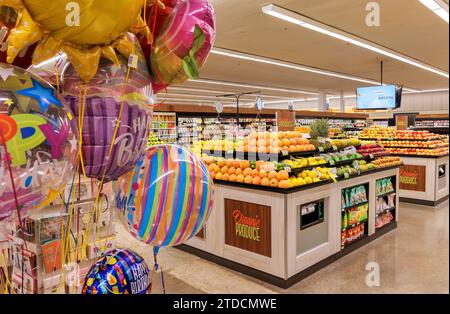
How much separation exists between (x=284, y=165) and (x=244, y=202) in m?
0.58

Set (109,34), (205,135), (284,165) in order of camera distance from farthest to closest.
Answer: (205,135)
(284,165)
(109,34)

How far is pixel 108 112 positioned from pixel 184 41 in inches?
12.4

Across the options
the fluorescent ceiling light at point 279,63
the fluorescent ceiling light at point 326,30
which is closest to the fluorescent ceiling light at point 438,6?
the fluorescent ceiling light at point 326,30

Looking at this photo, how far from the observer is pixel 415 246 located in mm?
4559

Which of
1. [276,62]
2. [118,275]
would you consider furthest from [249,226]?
[276,62]

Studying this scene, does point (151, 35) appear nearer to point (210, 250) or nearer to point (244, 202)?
point (244, 202)

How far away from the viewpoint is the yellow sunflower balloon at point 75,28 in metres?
0.85

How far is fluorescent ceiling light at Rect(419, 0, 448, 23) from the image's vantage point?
4.83 meters

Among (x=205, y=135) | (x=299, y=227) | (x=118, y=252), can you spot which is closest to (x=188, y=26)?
(x=118, y=252)

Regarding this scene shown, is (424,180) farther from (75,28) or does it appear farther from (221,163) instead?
(75,28)

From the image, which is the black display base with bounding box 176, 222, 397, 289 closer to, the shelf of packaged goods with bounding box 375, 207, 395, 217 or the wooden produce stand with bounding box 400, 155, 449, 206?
the shelf of packaged goods with bounding box 375, 207, 395, 217

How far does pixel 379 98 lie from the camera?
9125 millimetres

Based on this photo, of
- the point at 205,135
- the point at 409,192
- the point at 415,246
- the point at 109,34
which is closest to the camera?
the point at 109,34

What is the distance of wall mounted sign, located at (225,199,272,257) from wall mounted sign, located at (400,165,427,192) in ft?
15.8
